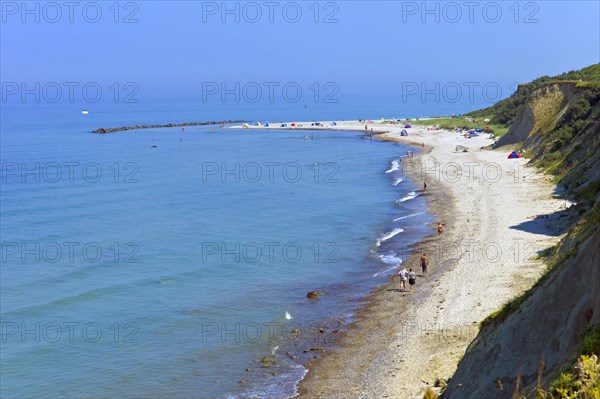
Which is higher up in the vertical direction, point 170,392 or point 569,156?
point 569,156

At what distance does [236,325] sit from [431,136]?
91.6 meters

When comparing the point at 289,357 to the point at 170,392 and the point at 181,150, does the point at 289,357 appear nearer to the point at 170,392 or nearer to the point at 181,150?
the point at 170,392

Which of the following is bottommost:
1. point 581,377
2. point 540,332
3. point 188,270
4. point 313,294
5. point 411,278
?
point 188,270

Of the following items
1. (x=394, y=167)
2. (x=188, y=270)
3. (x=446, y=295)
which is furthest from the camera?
(x=394, y=167)

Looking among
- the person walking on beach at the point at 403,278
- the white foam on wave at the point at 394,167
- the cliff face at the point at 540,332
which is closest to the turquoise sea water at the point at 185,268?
the white foam on wave at the point at 394,167

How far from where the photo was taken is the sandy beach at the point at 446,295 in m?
21.3

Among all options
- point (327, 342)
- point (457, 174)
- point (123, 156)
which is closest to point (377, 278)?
point (327, 342)

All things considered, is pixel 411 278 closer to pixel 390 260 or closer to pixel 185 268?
pixel 390 260

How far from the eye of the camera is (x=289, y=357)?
24.1m

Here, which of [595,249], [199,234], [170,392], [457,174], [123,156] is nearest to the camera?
[595,249]

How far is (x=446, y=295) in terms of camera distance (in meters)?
28.3

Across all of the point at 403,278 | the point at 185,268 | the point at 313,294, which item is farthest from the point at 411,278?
the point at 185,268

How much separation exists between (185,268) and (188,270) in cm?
59

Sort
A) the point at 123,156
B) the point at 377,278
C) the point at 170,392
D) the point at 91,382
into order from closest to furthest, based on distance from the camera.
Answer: the point at 170,392
the point at 91,382
the point at 377,278
the point at 123,156
